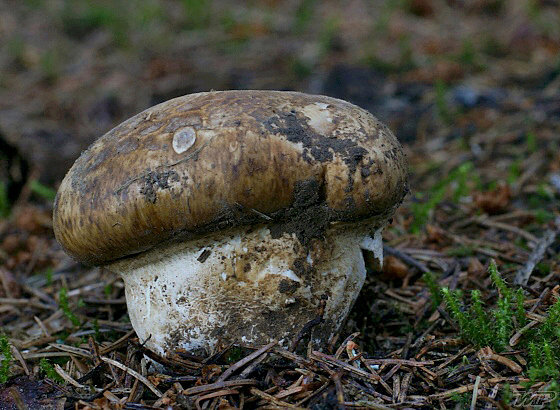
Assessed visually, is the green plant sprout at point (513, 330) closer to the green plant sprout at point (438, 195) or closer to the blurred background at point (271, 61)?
the green plant sprout at point (438, 195)

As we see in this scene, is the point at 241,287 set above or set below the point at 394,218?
above

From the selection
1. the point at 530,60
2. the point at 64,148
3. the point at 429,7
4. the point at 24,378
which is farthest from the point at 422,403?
the point at 429,7

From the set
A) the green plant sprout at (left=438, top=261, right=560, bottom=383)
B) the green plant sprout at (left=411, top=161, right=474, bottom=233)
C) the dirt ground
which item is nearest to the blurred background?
the dirt ground

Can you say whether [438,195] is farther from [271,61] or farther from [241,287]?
[271,61]

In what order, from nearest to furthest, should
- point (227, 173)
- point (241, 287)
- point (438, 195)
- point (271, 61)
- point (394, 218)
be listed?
point (227, 173)
point (241, 287)
point (438, 195)
point (394, 218)
point (271, 61)

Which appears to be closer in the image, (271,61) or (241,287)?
(241,287)

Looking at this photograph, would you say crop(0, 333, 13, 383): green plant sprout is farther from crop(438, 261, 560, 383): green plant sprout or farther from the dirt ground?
crop(438, 261, 560, 383): green plant sprout

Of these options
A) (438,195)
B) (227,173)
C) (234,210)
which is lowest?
(438,195)

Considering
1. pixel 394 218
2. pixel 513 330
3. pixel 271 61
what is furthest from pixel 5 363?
pixel 271 61
